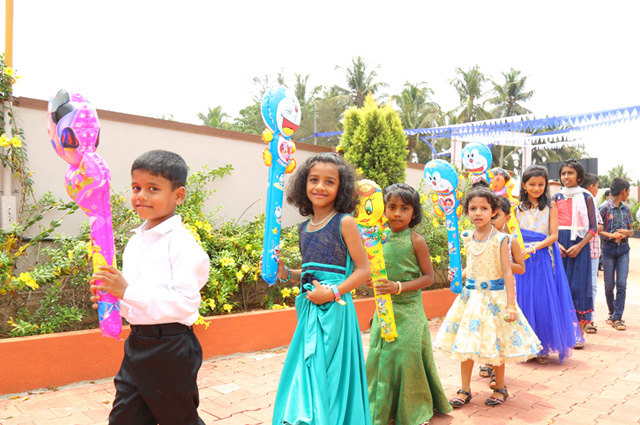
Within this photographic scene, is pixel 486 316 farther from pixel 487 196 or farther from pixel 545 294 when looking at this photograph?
pixel 545 294

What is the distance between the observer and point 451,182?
3.74 metres

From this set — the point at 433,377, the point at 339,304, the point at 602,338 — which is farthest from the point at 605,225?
the point at 339,304

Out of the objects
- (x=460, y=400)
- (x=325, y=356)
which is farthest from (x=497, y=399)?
(x=325, y=356)

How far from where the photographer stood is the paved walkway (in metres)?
3.33

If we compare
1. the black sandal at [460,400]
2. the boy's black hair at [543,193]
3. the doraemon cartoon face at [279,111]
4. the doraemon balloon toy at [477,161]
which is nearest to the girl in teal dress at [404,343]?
the black sandal at [460,400]

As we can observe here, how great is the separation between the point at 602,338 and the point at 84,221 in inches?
233

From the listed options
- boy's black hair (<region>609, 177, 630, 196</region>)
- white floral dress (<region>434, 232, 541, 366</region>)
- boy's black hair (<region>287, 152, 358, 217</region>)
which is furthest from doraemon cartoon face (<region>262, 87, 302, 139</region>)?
boy's black hair (<region>609, 177, 630, 196</region>)


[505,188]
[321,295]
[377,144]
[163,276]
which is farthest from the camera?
[377,144]

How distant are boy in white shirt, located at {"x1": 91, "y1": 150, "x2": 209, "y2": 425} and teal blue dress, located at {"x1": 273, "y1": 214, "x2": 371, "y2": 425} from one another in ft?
Answer: 1.57

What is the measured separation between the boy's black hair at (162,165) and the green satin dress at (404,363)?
1629mm

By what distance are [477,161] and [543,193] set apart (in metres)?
1.00

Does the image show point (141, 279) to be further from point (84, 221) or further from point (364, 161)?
point (364, 161)

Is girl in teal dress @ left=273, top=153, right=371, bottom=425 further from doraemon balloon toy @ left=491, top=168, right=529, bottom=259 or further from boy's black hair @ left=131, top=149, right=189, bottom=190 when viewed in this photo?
doraemon balloon toy @ left=491, top=168, right=529, bottom=259

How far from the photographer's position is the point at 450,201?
12.4ft
